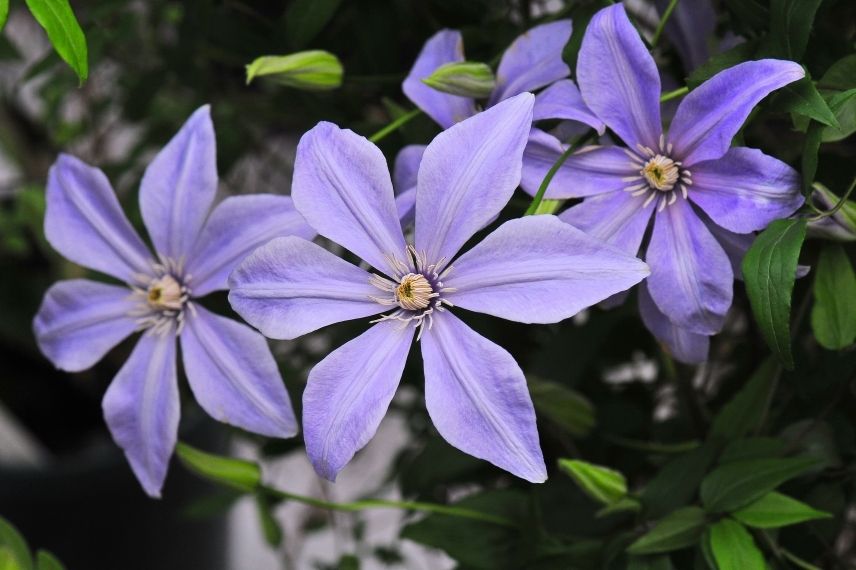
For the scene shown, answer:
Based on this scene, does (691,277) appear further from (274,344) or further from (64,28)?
(274,344)

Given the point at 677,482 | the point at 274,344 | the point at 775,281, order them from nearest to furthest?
1. the point at 775,281
2. the point at 677,482
3. the point at 274,344

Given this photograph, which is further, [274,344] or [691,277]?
[274,344]

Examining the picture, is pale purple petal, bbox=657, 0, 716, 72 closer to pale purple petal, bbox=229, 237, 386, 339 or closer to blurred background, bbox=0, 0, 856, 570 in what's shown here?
blurred background, bbox=0, 0, 856, 570

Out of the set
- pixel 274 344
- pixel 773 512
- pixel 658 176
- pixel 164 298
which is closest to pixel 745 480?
pixel 773 512

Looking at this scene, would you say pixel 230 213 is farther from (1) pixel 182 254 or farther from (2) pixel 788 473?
(2) pixel 788 473

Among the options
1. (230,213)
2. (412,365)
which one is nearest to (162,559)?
(412,365)
